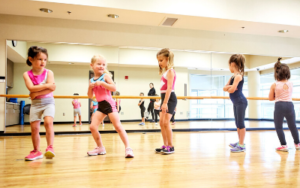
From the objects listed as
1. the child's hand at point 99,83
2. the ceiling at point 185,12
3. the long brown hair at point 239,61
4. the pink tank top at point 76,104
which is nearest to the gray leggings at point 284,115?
the long brown hair at point 239,61

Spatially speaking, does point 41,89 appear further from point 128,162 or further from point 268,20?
point 268,20

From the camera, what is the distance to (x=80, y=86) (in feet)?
21.1

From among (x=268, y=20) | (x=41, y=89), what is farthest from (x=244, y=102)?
(x=268, y=20)

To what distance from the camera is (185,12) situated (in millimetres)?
4594

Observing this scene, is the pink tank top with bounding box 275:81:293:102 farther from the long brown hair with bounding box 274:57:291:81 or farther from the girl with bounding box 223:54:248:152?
the girl with bounding box 223:54:248:152

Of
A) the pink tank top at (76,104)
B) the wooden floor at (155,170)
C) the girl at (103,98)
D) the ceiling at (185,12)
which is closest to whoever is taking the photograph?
the wooden floor at (155,170)

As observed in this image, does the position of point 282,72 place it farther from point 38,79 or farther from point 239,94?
point 38,79

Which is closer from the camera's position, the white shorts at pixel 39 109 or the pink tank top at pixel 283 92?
the white shorts at pixel 39 109

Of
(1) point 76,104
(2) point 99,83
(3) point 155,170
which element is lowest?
(3) point 155,170

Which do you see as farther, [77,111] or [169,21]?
[77,111]

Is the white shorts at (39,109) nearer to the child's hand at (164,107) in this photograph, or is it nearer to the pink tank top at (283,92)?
the child's hand at (164,107)

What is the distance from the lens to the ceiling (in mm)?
4288

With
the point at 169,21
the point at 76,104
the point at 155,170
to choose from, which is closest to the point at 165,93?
the point at 155,170

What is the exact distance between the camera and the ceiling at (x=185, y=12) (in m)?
4.29
